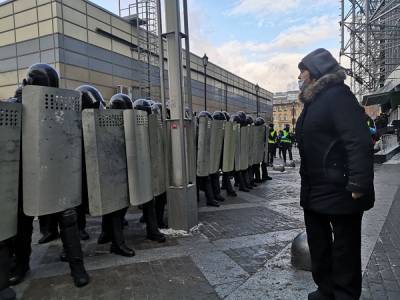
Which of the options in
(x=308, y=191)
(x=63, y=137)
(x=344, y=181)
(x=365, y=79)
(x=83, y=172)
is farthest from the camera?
(x=365, y=79)

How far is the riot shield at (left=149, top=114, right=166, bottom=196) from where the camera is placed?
5.12 metres

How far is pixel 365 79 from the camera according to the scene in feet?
96.0

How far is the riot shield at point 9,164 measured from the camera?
3252 millimetres

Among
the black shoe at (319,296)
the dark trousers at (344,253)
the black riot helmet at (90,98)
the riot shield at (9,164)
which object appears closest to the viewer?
the dark trousers at (344,253)

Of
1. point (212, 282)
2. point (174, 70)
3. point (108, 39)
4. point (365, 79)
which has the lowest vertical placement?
point (212, 282)

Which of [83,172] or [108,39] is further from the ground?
[108,39]

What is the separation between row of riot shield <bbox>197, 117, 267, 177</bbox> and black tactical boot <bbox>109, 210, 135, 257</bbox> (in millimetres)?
2882

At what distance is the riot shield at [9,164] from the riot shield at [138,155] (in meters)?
1.40

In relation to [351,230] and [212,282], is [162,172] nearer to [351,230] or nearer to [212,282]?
[212,282]

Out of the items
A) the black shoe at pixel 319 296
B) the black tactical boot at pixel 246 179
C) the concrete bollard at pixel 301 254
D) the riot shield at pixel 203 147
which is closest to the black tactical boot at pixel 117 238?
the concrete bollard at pixel 301 254

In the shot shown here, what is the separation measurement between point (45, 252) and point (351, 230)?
375 centimetres

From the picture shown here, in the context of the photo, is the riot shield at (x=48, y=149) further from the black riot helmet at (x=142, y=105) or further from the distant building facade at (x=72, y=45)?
the distant building facade at (x=72, y=45)

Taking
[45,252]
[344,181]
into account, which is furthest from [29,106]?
[344,181]

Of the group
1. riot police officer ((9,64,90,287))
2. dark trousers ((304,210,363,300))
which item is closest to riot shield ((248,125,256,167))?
riot police officer ((9,64,90,287))
